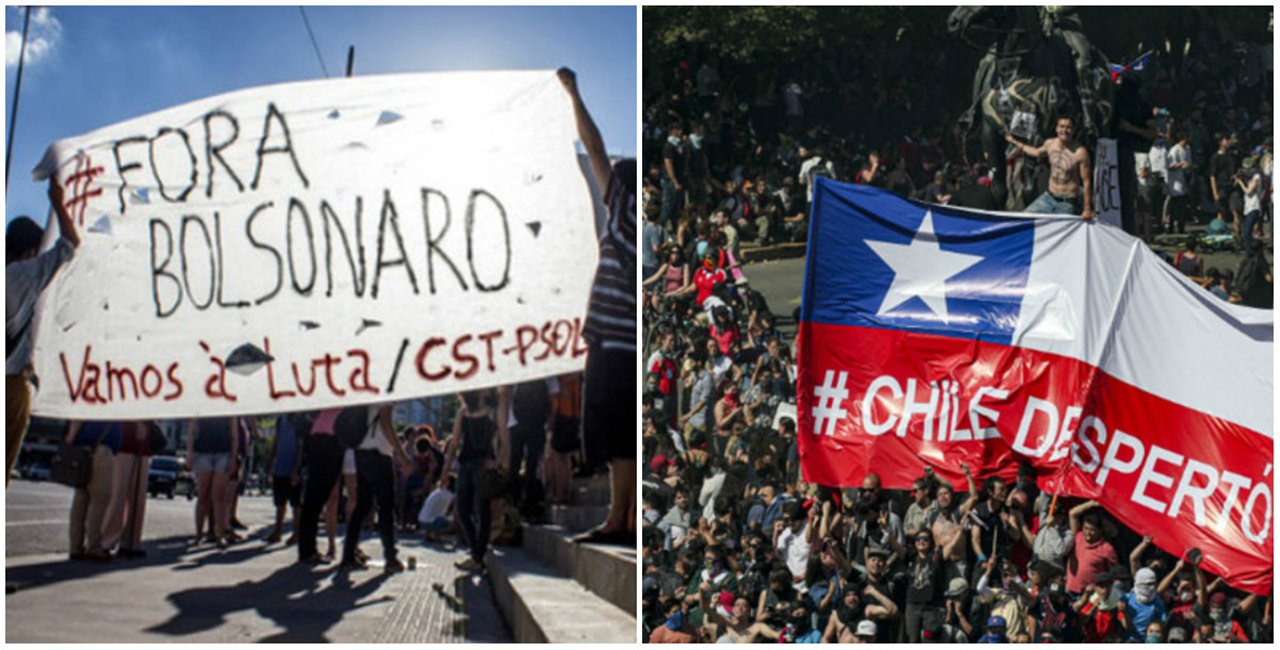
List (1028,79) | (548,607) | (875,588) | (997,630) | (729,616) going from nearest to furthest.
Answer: (548,607) < (997,630) < (875,588) < (729,616) < (1028,79)

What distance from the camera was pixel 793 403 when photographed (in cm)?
588

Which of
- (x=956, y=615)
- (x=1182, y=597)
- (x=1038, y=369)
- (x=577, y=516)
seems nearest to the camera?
(x=577, y=516)

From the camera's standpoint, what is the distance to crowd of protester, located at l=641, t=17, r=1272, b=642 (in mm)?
5133

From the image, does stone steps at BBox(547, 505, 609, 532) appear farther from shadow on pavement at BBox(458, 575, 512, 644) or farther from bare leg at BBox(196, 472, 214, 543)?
bare leg at BBox(196, 472, 214, 543)

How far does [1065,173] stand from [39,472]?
155 inches

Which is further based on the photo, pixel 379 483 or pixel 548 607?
pixel 379 483

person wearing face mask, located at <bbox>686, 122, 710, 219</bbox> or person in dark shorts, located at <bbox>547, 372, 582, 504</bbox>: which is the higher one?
person wearing face mask, located at <bbox>686, 122, 710, 219</bbox>

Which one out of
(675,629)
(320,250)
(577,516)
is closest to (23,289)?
(320,250)

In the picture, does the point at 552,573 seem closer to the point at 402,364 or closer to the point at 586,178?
the point at 402,364

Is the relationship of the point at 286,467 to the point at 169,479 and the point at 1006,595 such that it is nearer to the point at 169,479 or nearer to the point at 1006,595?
the point at 169,479

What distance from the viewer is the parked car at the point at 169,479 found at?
4.01 m

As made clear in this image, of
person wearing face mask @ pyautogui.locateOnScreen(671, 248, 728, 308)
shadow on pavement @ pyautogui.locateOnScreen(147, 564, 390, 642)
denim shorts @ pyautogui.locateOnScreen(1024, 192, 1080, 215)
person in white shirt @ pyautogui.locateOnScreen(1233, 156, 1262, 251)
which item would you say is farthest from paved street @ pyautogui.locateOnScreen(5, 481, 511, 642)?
person in white shirt @ pyautogui.locateOnScreen(1233, 156, 1262, 251)

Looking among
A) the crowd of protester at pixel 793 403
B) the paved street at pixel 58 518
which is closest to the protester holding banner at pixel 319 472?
the paved street at pixel 58 518

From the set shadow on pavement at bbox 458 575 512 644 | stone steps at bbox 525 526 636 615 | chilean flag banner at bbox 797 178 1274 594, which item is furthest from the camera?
chilean flag banner at bbox 797 178 1274 594
